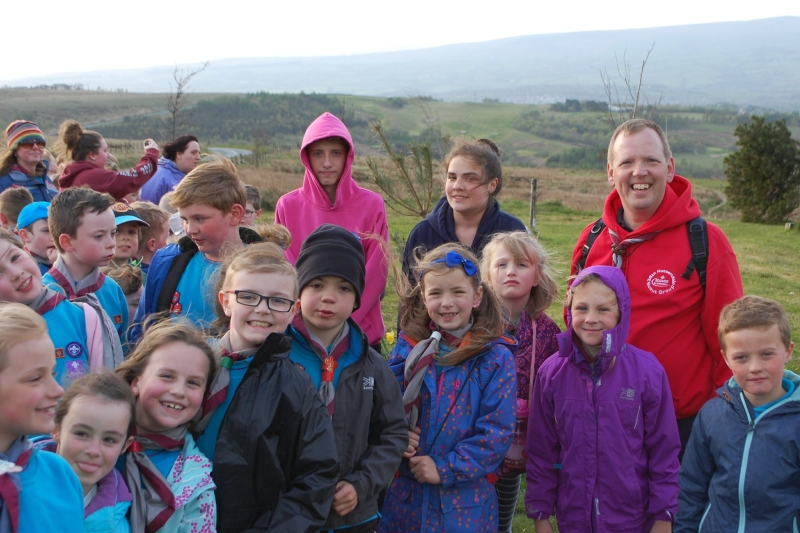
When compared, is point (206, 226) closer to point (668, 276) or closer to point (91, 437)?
point (91, 437)

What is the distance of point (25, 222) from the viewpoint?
3.62 metres

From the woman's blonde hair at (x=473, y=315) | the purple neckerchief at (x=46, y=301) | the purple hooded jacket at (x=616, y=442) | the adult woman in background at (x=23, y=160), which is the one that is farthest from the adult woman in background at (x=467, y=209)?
the adult woman in background at (x=23, y=160)

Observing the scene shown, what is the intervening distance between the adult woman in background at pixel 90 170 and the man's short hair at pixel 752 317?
4982 mm

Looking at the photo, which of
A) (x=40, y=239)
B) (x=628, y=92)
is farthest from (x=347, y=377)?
(x=628, y=92)

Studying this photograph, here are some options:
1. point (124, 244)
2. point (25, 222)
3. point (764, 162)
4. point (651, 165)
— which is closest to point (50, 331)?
point (25, 222)

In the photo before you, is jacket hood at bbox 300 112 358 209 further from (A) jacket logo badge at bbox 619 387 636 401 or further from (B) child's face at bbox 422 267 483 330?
(A) jacket logo badge at bbox 619 387 636 401

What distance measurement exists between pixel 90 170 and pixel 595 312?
480cm

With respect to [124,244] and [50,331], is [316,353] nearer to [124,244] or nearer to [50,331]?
[50,331]

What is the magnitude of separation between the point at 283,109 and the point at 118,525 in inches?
2995

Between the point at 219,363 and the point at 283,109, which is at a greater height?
the point at 283,109

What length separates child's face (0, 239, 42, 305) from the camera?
2.56 metres

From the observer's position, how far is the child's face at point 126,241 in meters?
4.13

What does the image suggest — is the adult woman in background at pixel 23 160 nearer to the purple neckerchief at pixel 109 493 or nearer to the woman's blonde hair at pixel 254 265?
the woman's blonde hair at pixel 254 265

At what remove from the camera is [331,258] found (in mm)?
2764
